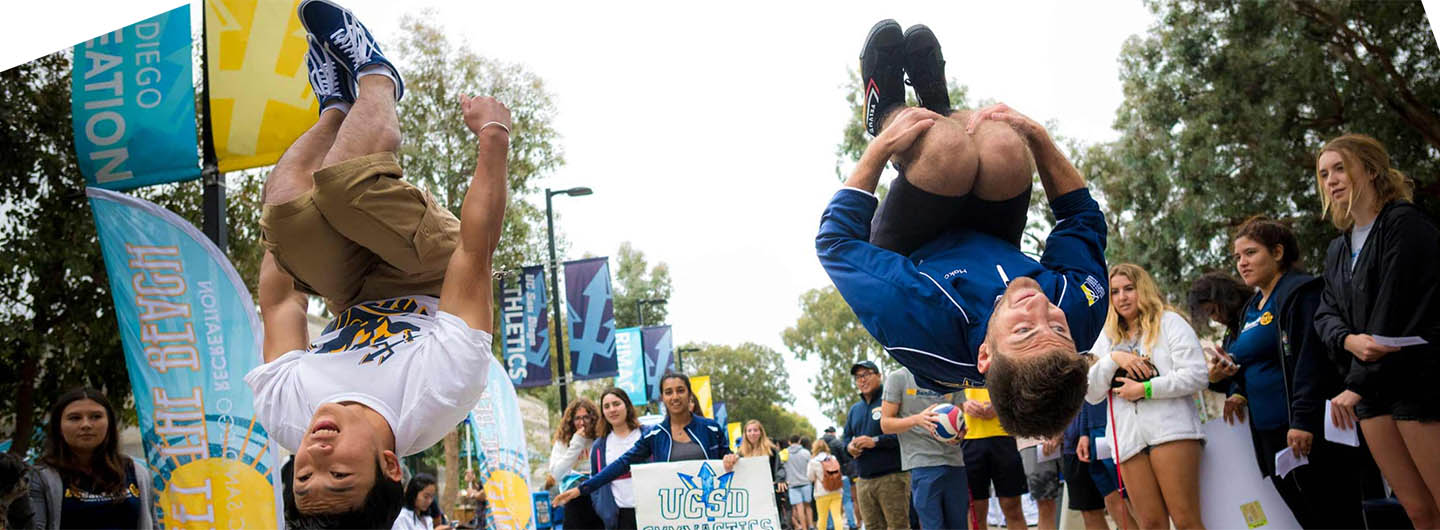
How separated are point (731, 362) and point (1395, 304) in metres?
21.8

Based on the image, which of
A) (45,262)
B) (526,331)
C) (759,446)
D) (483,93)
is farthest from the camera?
(483,93)

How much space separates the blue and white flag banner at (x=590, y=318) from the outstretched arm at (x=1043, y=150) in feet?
29.1

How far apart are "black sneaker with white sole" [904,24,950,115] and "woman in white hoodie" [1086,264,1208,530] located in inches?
64.5

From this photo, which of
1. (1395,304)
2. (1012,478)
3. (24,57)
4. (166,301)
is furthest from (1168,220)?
(24,57)

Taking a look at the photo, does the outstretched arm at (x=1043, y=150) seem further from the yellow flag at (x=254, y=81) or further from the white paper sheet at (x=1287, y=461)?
the yellow flag at (x=254, y=81)

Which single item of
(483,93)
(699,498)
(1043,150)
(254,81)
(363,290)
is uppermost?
(483,93)

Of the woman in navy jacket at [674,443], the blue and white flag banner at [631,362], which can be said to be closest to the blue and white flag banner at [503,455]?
the woman in navy jacket at [674,443]

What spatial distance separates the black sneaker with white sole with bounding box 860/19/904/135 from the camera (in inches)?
112

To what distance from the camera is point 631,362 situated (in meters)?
15.6

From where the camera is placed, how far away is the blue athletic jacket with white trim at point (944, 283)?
2617 millimetres

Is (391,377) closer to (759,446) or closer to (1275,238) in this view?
(1275,238)

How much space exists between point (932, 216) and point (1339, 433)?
5.17 ft

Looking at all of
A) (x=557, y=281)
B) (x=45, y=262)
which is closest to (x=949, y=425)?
(x=45, y=262)

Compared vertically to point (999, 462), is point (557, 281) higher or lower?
higher
